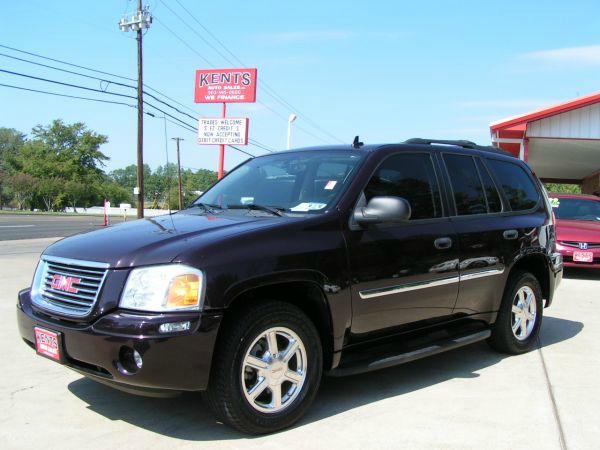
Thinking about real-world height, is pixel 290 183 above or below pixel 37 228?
above

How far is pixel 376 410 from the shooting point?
12.8 ft

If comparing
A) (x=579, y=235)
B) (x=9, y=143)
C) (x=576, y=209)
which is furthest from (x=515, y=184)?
(x=9, y=143)

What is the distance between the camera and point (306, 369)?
11.8 feet

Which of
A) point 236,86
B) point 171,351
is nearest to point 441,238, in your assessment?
point 171,351

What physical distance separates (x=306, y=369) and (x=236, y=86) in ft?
61.2

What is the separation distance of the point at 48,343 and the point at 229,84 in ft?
61.2

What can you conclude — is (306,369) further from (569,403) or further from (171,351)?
(569,403)

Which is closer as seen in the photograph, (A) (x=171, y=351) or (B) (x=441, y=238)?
(A) (x=171, y=351)

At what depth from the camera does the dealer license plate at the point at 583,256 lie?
32.6 ft

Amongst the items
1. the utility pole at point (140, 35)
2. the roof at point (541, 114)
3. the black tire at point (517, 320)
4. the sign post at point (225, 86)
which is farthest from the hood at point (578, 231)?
the utility pole at point (140, 35)

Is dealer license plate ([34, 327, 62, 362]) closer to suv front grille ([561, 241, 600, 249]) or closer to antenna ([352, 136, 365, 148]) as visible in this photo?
antenna ([352, 136, 365, 148])

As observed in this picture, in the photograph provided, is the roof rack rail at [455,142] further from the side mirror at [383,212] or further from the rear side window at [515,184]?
the side mirror at [383,212]

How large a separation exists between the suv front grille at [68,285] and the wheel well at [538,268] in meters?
3.71

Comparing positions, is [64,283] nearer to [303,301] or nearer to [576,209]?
[303,301]
